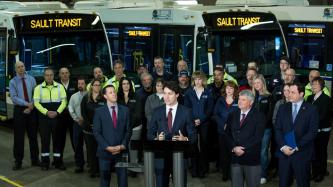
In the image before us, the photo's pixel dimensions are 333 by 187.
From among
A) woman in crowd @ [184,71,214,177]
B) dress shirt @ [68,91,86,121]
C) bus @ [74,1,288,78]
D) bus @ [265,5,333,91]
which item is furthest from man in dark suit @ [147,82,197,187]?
bus @ [265,5,333,91]

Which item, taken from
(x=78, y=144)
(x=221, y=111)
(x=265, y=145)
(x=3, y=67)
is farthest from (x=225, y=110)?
(x=3, y=67)

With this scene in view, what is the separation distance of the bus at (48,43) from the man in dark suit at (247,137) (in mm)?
7774

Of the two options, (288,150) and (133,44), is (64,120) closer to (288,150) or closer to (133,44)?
(288,150)

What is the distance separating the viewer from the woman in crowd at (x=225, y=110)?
11.4m

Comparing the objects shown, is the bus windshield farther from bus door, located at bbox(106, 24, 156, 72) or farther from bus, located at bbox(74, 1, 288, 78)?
bus door, located at bbox(106, 24, 156, 72)

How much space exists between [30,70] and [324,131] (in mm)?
7168

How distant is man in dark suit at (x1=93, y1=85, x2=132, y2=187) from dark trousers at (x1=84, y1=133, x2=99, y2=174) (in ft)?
7.03

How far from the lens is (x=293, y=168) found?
9781 millimetres

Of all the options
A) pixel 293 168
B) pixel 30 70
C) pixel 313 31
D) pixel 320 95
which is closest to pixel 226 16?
pixel 313 31

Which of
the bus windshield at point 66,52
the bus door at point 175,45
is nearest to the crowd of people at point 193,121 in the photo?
the bus windshield at point 66,52

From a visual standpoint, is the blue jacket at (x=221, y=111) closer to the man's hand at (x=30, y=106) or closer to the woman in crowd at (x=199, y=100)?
the woman in crowd at (x=199, y=100)

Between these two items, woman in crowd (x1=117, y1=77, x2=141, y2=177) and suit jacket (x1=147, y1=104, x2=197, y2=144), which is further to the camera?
woman in crowd (x1=117, y1=77, x2=141, y2=177)

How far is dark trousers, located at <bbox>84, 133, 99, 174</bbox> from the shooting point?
12070 mm

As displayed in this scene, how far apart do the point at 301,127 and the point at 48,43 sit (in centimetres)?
836
